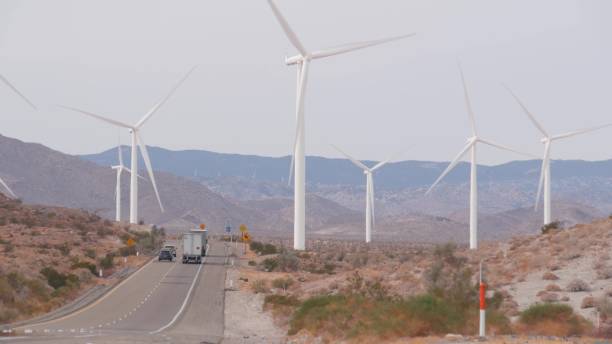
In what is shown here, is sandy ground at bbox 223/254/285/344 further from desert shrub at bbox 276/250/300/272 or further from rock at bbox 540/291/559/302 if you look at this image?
desert shrub at bbox 276/250/300/272

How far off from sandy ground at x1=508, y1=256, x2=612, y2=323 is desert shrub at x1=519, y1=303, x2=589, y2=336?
3.48 meters

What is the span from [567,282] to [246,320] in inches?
487

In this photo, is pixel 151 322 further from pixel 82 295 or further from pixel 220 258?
pixel 220 258

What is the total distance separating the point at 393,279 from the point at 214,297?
848cm

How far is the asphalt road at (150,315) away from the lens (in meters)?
31.6

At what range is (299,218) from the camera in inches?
3068

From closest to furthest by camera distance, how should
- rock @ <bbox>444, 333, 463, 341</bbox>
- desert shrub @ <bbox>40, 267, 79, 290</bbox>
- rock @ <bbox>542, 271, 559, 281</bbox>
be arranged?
1. rock @ <bbox>444, 333, 463, 341</bbox>
2. rock @ <bbox>542, 271, 559, 281</bbox>
3. desert shrub @ <bbox>40, 267, 79, 290</bbox>

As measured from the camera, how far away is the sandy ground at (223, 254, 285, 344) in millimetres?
33656

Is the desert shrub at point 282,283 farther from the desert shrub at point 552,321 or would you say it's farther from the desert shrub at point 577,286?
the desert shrub at point 552,321

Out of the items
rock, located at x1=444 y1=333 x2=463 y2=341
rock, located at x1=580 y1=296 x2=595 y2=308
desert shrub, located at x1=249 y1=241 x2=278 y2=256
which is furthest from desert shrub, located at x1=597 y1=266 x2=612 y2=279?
desert shrub, located at x1=249 y1=241 x2=278 y2=256

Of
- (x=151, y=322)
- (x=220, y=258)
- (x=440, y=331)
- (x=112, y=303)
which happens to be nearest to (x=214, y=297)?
(x=112, y=303)

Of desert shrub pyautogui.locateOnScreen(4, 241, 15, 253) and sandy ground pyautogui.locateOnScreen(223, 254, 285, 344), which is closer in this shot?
sandy ground pyautogui.locateOnScreen(223, 254, 285, 344)

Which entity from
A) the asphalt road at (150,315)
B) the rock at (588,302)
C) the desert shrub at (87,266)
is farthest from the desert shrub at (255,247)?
the rock at (588,302)

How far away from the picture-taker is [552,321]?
26719mm
